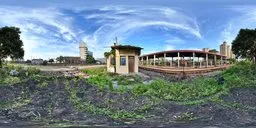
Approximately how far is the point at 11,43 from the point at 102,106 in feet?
36.7

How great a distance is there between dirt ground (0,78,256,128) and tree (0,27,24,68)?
686 cm

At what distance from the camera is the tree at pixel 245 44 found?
2398 centimetres

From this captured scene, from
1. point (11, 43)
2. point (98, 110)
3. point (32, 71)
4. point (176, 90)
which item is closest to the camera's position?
point (98, 110)

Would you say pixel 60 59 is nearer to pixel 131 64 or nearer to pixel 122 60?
pixel 122 60

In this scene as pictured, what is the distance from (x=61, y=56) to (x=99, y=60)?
1.97 meters

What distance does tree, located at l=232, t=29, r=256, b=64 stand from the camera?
24.0 metres

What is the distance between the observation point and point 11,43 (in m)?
22.8

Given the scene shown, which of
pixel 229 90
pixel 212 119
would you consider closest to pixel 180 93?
pixel 229 90

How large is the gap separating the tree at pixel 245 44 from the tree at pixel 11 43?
11.2m

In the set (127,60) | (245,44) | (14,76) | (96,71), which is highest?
(245,44)

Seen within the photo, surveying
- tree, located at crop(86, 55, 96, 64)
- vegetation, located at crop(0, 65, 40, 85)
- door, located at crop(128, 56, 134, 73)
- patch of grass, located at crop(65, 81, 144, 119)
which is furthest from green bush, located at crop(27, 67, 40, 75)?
patch of grass, located at crop(65, 81, 144, 119)

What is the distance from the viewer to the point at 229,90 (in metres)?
15.4

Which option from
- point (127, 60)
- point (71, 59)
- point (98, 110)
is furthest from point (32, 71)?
point (98, 110)

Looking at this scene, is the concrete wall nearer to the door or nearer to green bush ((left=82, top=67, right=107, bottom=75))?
green bush ((left=82, top=67, right=107, bottom=75))
